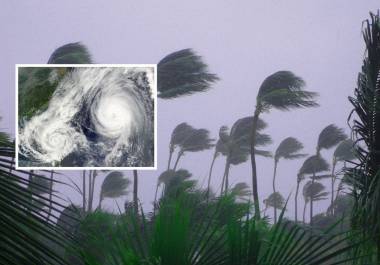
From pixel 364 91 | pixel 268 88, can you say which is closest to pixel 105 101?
pixel 364 91

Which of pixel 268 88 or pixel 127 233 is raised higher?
pixel 268 88

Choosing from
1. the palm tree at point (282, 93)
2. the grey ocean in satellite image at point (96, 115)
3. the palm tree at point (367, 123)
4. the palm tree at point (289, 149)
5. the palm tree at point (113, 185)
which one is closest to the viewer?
the grey ocean in satellite image at point (96, 115)

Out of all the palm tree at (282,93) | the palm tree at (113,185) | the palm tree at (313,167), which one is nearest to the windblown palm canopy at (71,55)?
the palm tree at (282,93)

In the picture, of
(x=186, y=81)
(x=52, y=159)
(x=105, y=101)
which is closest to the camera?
(x=52, y=159)

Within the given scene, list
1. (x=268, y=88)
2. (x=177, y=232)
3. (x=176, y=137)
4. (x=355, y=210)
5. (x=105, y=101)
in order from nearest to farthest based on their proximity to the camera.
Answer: (x=177, y=232) < (x=105, y=101) < (x=355, y=210) < (x=268, y=88) < (x=176, y=137)

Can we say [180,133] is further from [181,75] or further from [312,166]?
[181,75]

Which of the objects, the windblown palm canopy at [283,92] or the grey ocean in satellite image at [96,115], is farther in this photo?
the windblown palm canopy at [283,92]

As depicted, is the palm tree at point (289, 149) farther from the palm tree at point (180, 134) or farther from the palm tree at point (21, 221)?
the palm tree at point (21, 221)

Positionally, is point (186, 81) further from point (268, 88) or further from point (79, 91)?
point (79, 91)
